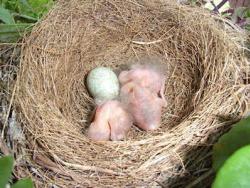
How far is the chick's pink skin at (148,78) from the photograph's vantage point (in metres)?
1.53

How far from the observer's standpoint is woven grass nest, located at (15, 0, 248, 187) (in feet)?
3.90

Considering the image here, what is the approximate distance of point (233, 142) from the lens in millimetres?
892

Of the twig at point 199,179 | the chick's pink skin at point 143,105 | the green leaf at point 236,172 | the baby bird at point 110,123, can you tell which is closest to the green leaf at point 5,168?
the green leaf at point 236,172

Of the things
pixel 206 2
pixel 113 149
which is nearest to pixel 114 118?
pixel 113 149

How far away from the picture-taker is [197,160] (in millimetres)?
1169

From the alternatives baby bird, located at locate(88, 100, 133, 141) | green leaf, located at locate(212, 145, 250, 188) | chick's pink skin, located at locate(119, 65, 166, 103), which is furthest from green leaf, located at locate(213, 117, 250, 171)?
chick's pink skin, located at locate(119, 65, 166, 103)

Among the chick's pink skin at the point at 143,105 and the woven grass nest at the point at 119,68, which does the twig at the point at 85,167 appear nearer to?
the woven grass nest at the point at 119,68

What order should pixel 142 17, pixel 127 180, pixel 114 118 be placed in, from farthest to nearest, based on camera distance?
pixel 142 17 → pixel 114 118 → pixel 127 180

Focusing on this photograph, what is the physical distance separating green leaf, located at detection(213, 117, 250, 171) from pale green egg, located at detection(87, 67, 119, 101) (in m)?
0.63

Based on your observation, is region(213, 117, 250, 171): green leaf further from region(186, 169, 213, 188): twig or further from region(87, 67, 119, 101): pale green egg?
region(87, 67, 119, 101): pale green egg

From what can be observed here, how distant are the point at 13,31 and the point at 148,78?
44 cm

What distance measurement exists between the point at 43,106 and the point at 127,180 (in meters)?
0.33

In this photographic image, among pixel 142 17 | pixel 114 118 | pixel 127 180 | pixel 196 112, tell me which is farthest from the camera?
pixel 142 17

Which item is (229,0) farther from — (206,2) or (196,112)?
(196,112)
